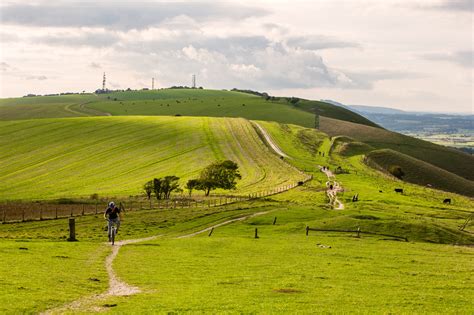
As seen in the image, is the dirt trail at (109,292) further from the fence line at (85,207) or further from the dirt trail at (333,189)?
the dirt trail at (333,189)

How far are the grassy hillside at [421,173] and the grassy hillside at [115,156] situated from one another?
120 ft

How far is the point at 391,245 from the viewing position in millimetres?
51562

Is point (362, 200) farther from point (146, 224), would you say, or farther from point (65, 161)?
point (65, 161)

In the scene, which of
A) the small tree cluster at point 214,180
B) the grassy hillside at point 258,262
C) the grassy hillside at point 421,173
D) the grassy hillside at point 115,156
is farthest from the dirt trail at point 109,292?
the grassy hillside at point 421,173

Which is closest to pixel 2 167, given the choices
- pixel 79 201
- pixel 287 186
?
pixel 79 201

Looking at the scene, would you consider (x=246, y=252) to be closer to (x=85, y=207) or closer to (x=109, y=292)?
(x=109, y=292)

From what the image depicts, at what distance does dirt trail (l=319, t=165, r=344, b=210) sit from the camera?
91.1m

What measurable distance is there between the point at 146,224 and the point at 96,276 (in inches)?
1284

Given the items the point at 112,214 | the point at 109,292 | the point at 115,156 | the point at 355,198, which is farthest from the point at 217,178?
the point at 109,292

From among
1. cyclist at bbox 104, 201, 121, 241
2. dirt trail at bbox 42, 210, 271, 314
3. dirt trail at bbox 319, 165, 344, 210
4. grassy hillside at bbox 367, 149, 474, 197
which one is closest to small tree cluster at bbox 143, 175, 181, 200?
dirt trail at bbox 319, 165, 344, 210

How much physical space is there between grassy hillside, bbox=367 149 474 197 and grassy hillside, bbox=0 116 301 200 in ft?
120

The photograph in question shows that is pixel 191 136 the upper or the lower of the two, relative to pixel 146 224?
upper

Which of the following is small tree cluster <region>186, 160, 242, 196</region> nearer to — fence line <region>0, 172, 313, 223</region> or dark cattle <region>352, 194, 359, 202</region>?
fence line <region>0, 172, 313, 223</region>

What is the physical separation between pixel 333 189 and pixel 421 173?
61.8m
